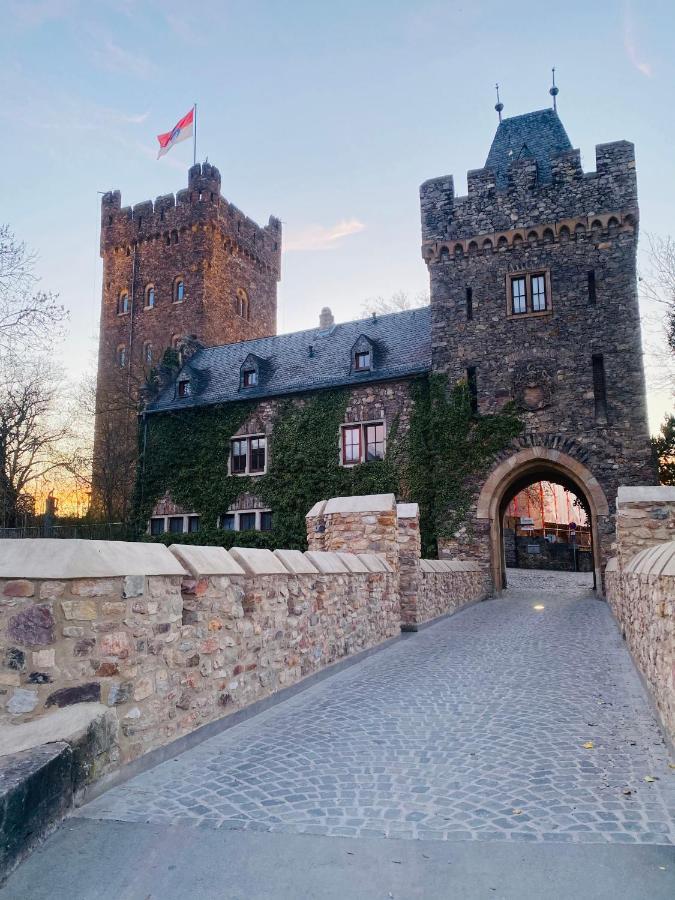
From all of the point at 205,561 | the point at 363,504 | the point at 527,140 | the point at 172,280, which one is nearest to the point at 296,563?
the point at 205,561

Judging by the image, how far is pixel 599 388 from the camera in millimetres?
19984

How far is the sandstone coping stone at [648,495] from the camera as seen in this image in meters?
10.5

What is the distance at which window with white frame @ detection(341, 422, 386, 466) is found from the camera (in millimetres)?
21938

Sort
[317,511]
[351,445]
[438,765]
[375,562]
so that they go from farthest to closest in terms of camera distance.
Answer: [351,445] < [317,511] < [375,562] < [438,765]

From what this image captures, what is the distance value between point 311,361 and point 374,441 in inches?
182

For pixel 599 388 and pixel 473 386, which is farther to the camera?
pixel 473 386

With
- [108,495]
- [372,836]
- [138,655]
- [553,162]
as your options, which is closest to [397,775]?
[372,836]

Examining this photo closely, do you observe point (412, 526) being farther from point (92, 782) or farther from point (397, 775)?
point (92, 782)

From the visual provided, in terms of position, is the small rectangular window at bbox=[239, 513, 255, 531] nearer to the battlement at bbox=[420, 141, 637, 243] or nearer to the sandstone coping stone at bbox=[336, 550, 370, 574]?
the battlement at bbox=[420, 141, 637, 243]

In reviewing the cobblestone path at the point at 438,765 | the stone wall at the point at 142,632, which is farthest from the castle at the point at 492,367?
the stone wall at the point at 142,632

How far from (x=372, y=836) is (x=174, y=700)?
1.69 metres

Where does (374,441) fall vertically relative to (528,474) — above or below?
above

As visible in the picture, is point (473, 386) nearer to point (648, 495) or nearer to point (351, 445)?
point (351, 445)

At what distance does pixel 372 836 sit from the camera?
3012 mm
